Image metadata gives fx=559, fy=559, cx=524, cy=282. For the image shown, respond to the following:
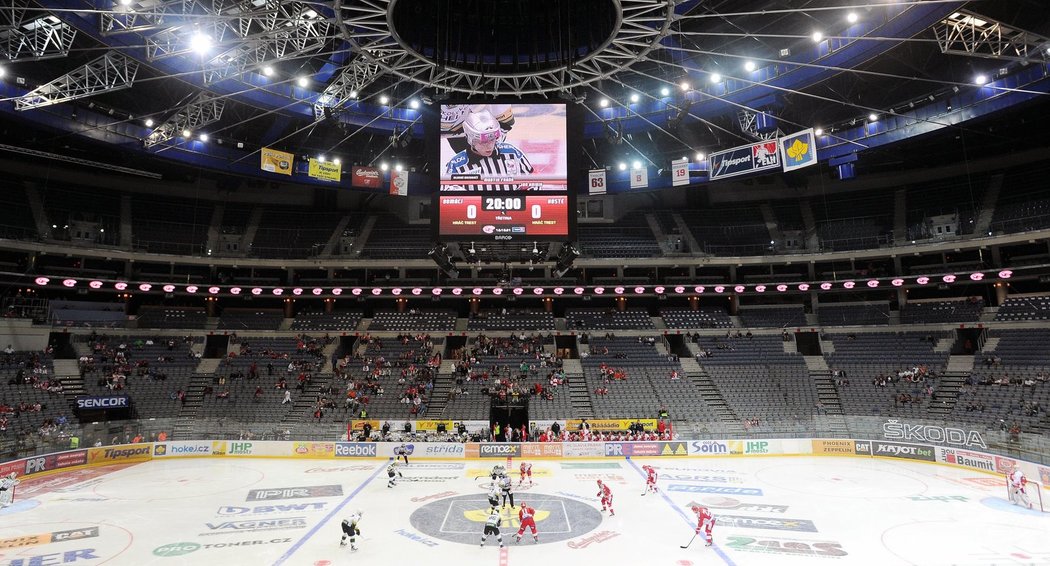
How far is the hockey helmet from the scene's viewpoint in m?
22.6

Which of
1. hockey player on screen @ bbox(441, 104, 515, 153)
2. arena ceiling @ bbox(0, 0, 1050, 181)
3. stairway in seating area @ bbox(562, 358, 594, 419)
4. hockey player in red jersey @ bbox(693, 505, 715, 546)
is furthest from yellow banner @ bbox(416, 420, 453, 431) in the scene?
hockey player in red jersey @ bbox(693, 505, 715, 546)

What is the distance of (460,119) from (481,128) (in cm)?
98

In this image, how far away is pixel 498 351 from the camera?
43.7 meters

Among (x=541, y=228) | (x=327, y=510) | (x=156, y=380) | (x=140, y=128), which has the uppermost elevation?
(x=140, y=128)

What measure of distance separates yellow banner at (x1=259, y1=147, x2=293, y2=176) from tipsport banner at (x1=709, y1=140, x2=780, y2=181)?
93.5 ft

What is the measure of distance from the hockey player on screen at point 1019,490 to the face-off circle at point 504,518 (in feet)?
50.0

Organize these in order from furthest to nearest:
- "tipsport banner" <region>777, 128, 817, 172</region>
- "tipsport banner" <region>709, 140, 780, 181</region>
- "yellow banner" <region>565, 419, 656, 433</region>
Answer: "yellow banner" <region>565, 419, 656, 433</region>
"tipsport banner" <region>709, 140, 780, 181</region>
"tipsport banner" <region>777, 128, 817, 172</region>

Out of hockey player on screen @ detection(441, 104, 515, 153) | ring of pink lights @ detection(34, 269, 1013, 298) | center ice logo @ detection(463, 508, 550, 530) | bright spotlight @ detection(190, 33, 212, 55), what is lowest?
center ice logo @ detection(463, 508, 550, 530)

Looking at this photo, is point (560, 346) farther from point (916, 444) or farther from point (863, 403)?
point (916, 444)

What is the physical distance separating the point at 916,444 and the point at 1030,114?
80.5 feet

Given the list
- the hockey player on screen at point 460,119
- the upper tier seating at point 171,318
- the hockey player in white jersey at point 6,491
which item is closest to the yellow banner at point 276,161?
the upper tier seating at point 171,318

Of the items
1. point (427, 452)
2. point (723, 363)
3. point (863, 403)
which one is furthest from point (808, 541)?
point (723, 363)

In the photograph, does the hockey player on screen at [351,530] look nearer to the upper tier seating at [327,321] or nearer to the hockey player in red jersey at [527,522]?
the hockey player in red jersey at [527,522]

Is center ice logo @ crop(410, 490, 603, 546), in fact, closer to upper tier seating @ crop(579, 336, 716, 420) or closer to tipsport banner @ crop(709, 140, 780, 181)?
upper tier seating @ crop(579, 336, 716, 420)
